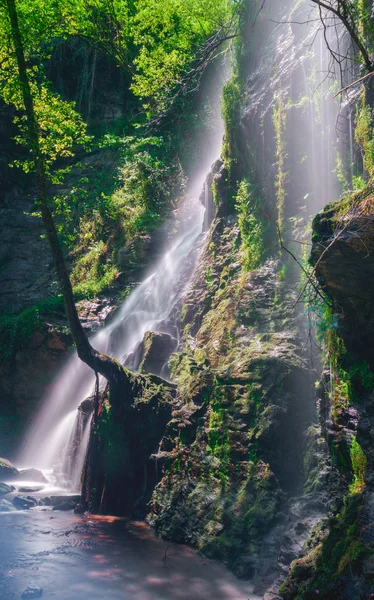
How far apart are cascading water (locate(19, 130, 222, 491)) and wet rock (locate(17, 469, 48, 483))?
279mm

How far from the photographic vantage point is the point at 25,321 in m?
16.0

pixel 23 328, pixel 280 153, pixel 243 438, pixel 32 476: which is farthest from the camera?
pixel 23 328

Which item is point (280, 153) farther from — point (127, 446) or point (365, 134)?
point (127, 446)

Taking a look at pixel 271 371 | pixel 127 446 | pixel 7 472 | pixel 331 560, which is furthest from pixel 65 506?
pixel 331 560

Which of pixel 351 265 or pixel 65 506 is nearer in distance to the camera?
pixel 351 265

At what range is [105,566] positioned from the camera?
626cm

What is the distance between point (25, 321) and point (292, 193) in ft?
33.2

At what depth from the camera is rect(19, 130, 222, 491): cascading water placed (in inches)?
467

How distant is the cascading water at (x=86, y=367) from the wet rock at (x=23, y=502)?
5.42 ft

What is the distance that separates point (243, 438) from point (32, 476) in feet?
21.8

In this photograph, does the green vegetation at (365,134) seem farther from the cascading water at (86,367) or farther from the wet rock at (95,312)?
the wet rock at (95,312)

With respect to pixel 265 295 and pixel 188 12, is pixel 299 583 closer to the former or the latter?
pixel 265 295

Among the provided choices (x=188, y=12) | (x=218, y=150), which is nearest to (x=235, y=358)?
(x=218, y=150)

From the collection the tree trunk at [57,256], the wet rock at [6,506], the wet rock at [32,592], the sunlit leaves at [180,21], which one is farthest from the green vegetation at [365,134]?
the sunlit leaves at [180,21]
